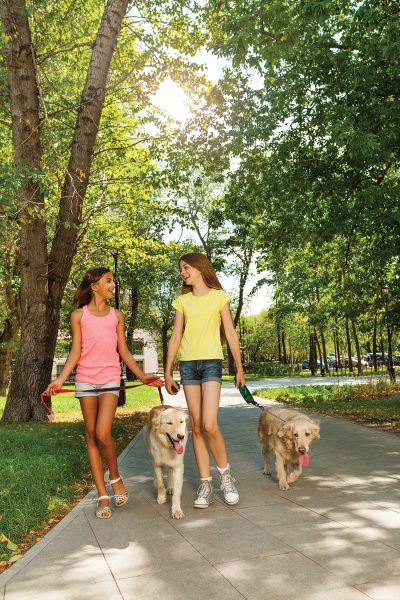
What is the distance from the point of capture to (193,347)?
17.4ft

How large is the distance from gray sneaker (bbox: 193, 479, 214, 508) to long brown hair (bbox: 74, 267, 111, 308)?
2049mm

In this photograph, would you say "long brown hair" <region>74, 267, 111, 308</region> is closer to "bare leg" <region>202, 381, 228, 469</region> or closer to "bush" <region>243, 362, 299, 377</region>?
"bare leg" <region>202, 381, 228, 469</region>

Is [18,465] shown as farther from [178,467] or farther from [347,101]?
[347,101]

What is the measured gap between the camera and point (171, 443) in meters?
5.06

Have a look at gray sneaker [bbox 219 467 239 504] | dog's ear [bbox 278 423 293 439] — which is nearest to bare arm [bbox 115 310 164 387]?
gray sneaker [bbox 219 467 239 504]

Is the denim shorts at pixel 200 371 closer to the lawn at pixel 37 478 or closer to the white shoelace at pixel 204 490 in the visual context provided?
the white shoelace at pixel 204 490

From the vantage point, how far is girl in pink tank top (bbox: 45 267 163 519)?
5.09 metres

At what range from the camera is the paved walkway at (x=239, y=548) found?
335 cm

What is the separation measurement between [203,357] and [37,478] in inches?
109

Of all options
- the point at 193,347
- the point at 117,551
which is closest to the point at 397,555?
the point at 117,551

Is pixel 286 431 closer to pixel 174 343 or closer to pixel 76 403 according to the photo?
pixel 174 343

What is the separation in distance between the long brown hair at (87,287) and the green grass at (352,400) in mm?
7491

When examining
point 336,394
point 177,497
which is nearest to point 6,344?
point 336,394

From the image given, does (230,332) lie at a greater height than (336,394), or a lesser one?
greater
